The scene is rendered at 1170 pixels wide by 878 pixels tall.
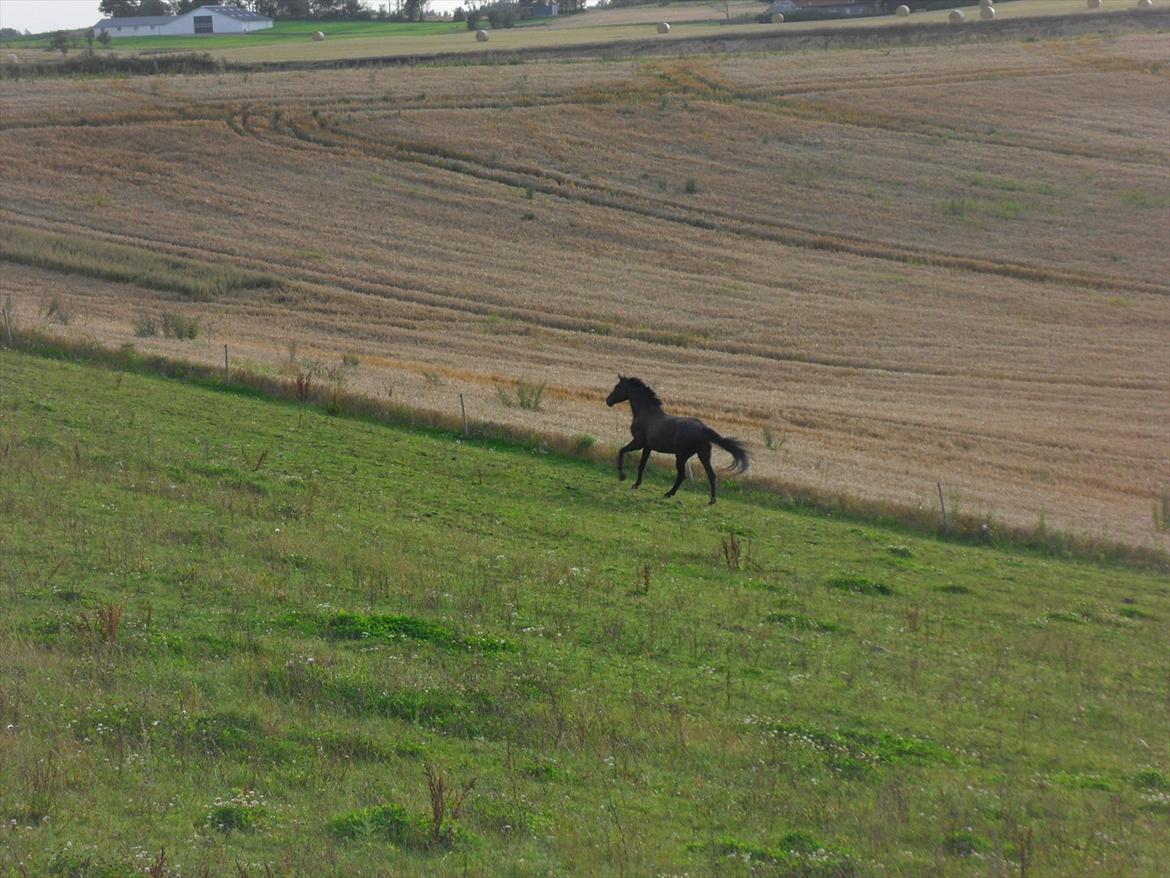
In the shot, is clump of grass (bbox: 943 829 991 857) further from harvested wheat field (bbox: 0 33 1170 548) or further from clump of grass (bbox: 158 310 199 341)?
clump of grass (bbox: 158 310 199 341)

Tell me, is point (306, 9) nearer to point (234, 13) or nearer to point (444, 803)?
point (234, 13)

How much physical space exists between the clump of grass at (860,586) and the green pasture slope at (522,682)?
4 centimetres

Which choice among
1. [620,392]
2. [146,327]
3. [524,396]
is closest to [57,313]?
[146,327]

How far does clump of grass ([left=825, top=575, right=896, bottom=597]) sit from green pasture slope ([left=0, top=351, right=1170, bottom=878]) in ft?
0.13

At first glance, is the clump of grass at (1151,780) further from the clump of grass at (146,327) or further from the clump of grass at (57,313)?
the clump of grass at (57,313)

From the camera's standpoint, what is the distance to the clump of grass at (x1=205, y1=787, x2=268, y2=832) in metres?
8.31

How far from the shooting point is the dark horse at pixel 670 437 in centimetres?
2145

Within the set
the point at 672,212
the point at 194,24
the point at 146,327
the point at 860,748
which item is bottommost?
the point at 860,748

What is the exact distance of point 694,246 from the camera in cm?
5353

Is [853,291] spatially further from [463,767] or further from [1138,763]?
[463,767]

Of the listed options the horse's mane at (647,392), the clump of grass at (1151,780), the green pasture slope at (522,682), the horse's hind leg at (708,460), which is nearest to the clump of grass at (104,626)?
the green pasture slope at (522,682)

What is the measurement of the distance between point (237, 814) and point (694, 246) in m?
46.8

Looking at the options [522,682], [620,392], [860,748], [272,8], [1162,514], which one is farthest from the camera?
[272,8]

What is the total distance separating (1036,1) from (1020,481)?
103 m
